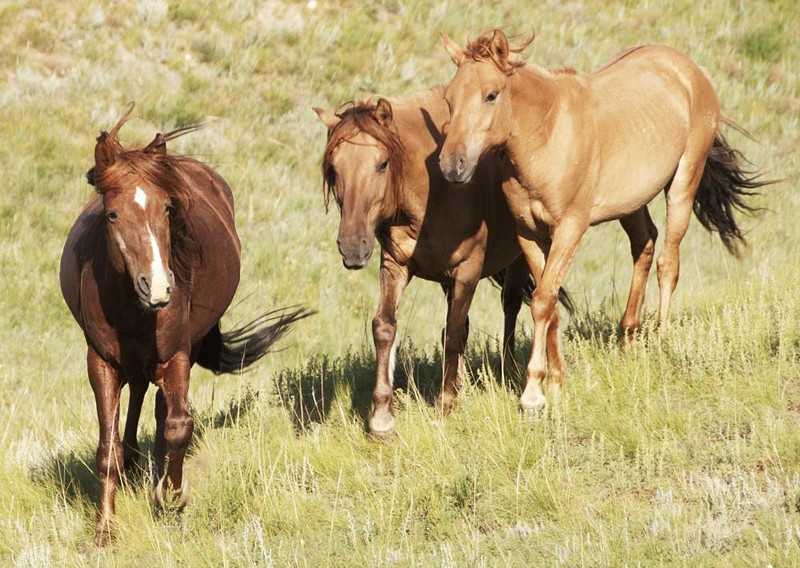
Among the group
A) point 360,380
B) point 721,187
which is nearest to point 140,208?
point 360,380

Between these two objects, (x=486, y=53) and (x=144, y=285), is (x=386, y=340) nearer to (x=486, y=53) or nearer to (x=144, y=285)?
(x=486, y=53)

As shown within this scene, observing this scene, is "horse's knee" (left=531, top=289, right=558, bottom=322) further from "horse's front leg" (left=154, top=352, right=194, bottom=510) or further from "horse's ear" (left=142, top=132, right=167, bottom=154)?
"horse's ear" (left=142, top=132, right=167, bottom=154)

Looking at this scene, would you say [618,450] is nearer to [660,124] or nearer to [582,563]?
[582,563]

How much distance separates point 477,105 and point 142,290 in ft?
6.93

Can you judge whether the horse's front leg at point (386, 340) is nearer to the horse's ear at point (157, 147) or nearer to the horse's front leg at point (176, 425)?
the horse's front leg at point (176, 425)

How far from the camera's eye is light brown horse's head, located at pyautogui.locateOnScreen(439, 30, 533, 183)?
6246 mm

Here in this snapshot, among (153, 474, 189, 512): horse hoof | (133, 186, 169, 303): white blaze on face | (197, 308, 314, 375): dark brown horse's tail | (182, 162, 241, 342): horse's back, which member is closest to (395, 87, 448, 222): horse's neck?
(182, 162, 241, 342): horse's back

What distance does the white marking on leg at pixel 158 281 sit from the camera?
544cm

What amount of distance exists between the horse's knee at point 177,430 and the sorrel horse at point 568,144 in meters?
1.91

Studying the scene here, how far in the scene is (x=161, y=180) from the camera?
5.92m

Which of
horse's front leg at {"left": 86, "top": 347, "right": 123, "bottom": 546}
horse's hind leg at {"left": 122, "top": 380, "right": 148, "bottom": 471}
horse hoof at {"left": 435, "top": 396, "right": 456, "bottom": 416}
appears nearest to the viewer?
horse's front leg at {"left": 86, "top": 347, "right": 123, "bottom": 546}

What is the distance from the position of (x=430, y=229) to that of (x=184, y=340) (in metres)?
1.68

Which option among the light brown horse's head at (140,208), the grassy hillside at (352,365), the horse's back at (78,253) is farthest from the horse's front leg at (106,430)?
the light brown horse's head at (140,208)

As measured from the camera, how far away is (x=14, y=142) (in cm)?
1469
